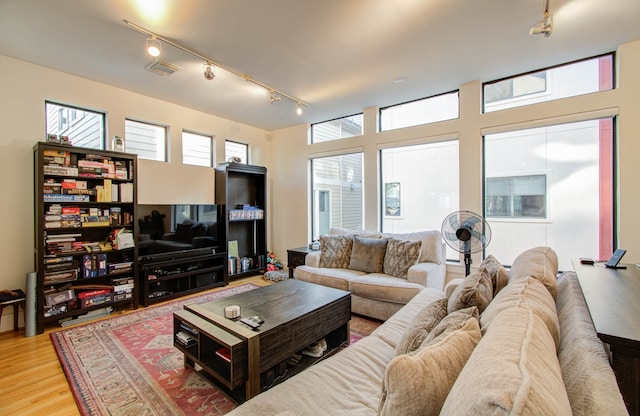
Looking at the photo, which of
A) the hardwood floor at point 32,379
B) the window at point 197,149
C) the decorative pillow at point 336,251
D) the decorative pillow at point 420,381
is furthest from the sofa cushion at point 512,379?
the window at point 197,149

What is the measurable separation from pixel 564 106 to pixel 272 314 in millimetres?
3733

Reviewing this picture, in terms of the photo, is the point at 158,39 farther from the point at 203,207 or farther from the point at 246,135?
the point at 246,135

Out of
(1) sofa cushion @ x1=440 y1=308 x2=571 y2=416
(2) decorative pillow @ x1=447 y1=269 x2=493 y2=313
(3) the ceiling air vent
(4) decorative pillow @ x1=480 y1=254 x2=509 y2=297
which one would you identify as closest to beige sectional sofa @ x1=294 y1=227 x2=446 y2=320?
(4) decorative pillow @ x1=480 y1=254 x2=509 y2=297

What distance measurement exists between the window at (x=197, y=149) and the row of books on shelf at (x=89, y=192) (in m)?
1.10

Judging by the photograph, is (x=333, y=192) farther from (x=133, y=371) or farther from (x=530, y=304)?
(x=530, y=304)

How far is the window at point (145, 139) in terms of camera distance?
12.9 ft

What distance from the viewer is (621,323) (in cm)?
90

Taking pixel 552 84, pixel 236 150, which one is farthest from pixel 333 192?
pixel 552 84

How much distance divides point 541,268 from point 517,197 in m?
2.36

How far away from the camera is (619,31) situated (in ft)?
8.16

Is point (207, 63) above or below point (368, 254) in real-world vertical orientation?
above

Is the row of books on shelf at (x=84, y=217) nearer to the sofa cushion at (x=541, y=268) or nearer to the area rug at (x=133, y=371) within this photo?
the area rug at (x=133, y=371)

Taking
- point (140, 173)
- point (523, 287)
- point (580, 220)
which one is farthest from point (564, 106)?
point (140, 173)

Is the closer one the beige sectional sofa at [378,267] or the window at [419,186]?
the beige sectional sofa at [378,267]
